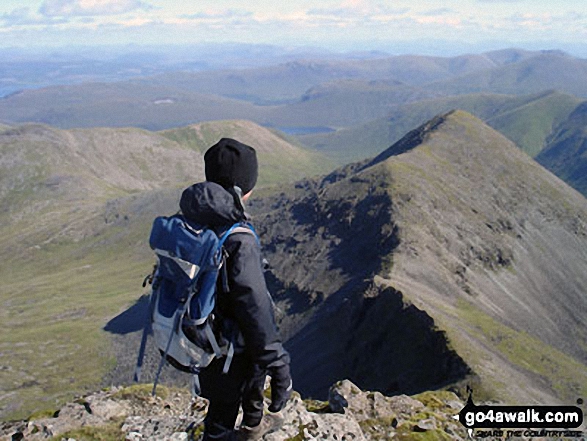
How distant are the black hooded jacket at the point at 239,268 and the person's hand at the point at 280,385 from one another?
2.52 ft

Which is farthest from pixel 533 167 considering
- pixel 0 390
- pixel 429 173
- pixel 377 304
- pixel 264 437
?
A: pixel 264 437

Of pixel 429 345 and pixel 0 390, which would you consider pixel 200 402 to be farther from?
pixel 0 390

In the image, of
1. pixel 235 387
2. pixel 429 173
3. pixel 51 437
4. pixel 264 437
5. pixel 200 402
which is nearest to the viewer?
pixel 235 387

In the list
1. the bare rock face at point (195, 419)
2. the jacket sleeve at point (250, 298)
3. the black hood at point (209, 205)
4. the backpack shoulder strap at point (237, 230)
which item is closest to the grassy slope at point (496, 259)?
the bare rock face at point (195, 419)

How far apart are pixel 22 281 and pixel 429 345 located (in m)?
154

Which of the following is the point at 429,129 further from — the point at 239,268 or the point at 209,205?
the point at 239,268

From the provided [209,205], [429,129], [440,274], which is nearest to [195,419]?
[209,205]

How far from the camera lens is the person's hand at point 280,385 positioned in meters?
11.5

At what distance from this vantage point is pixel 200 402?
20078 mm

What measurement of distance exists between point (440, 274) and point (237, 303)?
7541 cm

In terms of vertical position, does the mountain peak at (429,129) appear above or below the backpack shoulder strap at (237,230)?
below

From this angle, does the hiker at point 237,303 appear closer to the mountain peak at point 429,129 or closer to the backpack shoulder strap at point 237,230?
the backpack shoulder strap at point 237,230

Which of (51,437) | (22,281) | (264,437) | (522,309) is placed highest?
(264,437)

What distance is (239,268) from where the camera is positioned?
10.4 meters
